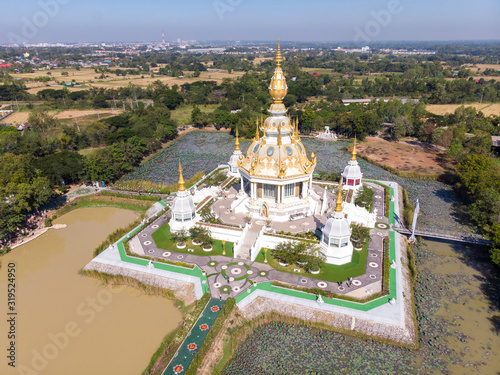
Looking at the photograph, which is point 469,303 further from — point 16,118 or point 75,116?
point 16,118

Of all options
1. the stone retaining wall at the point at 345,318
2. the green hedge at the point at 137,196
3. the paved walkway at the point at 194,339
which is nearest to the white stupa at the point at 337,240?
the stone retaining wall at the point at 345,318

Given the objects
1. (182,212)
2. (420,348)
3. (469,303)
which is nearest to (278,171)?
(182,212)

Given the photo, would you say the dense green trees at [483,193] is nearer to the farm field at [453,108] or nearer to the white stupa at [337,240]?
the white stupa at [337,240]

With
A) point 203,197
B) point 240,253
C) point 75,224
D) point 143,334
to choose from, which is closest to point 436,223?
point 240,253

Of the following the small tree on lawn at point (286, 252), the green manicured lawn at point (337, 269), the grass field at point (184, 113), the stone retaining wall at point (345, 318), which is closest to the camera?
the stone retaining wall at point (345, 318)

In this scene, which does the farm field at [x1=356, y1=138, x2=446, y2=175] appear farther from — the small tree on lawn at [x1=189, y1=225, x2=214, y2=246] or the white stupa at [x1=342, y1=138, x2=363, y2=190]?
the small tree on lawn at [x1=189, y1=225, x2=214, y2=246]

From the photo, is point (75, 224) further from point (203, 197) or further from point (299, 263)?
point (299, 263)
